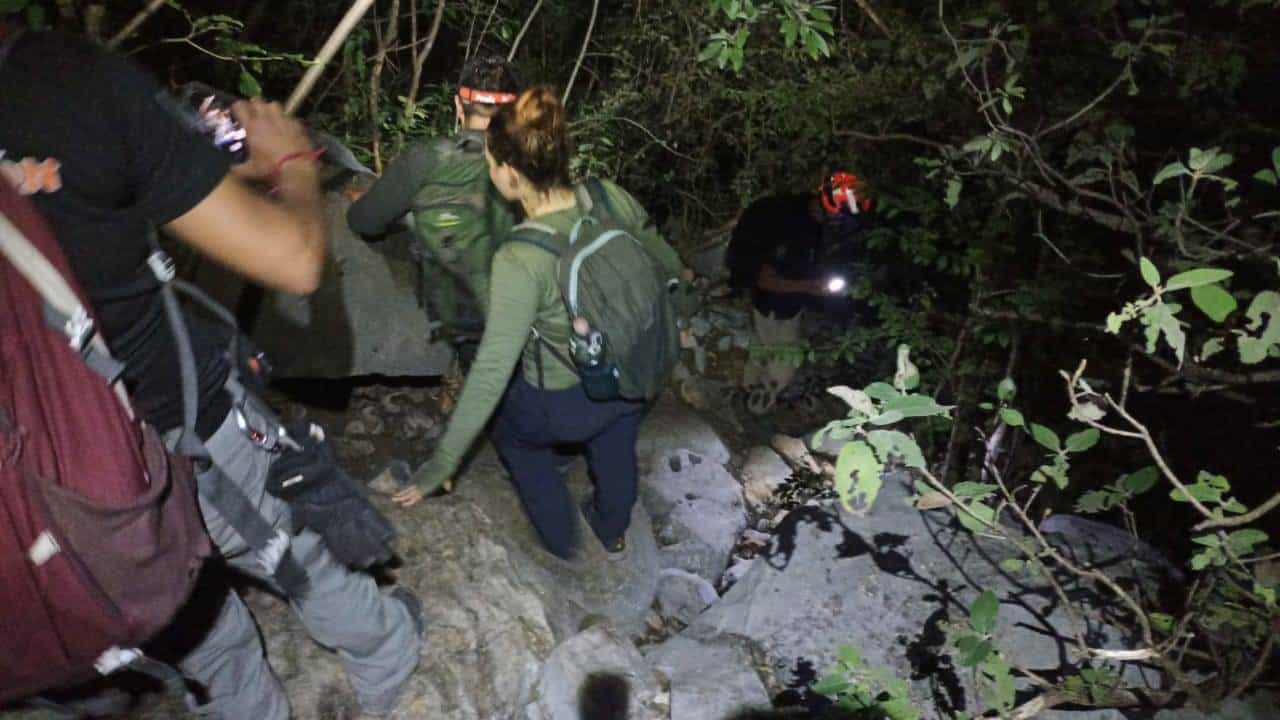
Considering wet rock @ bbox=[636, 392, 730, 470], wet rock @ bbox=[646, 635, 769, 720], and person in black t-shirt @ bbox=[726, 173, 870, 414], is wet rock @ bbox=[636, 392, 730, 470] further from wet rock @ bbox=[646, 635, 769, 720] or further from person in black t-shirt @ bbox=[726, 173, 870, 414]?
wet rock @ bbox=[646, 635, 769, 720]

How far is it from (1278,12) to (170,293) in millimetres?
4557

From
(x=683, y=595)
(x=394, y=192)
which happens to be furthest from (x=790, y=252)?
(x=394, y=192)

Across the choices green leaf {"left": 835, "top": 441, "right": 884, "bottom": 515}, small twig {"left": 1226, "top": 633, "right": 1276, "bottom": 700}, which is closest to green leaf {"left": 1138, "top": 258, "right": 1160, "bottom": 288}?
green leaf {"left": 835, "top": 441, "right": 884, "bottom": 515}

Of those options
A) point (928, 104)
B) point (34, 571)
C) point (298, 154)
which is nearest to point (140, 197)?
point (298, 154)

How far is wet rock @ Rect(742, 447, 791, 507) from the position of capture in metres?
5.16

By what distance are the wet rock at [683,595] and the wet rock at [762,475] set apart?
1087mm

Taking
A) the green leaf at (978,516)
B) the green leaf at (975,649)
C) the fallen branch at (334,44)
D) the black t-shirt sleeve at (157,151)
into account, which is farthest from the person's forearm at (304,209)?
the green leaf at (975,649)

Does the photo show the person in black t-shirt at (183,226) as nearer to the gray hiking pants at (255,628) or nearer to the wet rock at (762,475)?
the gray hiking pants at (255,628)

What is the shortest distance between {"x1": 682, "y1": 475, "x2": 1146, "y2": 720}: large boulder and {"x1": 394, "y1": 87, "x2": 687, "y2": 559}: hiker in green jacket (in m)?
0.82

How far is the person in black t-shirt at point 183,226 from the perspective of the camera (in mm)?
1339

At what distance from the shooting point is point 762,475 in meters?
5.32

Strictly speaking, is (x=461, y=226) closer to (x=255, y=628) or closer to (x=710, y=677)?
(x=255, y=628)

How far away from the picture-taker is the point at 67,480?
1323mm

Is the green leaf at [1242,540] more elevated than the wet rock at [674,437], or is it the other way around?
the green leaf at [1242,540]
